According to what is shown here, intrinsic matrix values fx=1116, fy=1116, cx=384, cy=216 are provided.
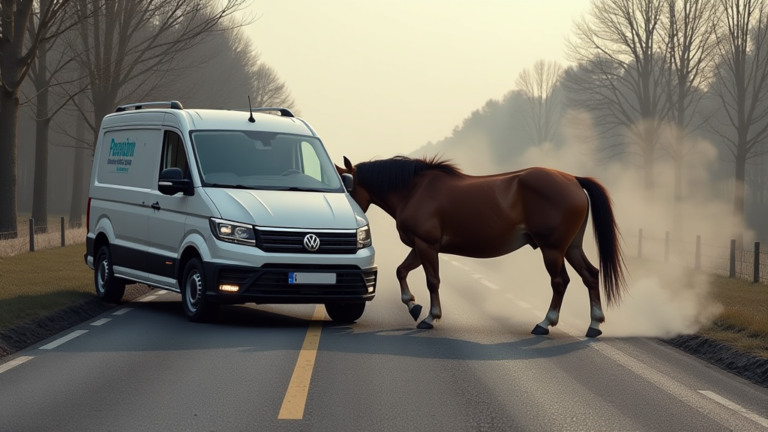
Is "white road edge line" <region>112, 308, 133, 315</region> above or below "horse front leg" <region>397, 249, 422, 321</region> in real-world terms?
below

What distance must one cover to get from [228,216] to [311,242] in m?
0.93

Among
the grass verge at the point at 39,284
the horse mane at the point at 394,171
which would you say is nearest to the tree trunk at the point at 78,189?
the grass verge at the point at 39,284

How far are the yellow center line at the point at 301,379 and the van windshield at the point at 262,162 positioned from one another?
68.5 inches

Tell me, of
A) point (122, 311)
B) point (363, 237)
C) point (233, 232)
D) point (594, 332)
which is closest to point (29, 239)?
point (122, 311)

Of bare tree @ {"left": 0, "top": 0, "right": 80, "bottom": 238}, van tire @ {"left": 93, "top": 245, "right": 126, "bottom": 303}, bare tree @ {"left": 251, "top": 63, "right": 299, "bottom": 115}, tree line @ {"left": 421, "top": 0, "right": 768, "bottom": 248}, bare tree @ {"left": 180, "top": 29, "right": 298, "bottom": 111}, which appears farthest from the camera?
bare tree @ {"left": 251, "top": 63, "right": 299, "bottom": 115}

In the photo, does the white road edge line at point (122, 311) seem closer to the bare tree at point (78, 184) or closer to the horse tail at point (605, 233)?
the horse tail at point (605, 233)

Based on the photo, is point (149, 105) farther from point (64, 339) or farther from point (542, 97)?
point (542, 97)

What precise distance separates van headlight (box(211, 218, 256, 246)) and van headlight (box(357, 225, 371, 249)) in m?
1.17

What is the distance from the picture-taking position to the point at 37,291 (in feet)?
49.5

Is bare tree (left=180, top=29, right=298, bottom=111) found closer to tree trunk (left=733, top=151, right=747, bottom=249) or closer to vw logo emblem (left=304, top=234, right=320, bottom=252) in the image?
tree trunk (left=733, top=151, right=747, bottom=249)

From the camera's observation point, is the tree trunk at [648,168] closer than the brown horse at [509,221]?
No

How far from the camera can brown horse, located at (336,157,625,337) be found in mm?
12078

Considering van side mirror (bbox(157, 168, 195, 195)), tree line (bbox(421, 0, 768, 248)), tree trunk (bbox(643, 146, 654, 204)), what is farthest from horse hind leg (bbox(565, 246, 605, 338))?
tree trunk (bbox(643, 146, 654, 204))

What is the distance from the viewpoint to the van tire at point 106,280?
14.5 metres
